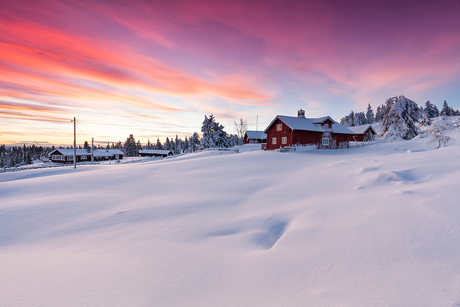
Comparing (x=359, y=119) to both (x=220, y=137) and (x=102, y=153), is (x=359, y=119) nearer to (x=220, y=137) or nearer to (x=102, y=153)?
(x=220, y=137)

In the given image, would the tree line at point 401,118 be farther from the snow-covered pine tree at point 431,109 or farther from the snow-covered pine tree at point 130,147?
the snow-covered pine tree at point 130,147

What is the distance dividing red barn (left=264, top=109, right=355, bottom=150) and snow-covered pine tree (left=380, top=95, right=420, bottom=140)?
12.9 metres

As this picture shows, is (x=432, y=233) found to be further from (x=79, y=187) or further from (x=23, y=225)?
(x=79, y=187)

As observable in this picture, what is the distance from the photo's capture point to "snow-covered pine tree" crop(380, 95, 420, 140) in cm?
4094

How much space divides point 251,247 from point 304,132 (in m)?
31.5

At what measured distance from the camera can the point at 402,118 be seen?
135 feet

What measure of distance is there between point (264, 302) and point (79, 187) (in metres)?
15.5

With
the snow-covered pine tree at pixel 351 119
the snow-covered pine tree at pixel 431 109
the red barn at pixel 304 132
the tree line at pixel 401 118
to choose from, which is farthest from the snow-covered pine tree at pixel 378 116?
the red barn at pixel 304 132

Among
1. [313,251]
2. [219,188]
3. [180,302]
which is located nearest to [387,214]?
[313,251]

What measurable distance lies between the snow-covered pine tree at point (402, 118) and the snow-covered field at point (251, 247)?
39244 millimetres

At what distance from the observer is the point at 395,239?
15.7ft

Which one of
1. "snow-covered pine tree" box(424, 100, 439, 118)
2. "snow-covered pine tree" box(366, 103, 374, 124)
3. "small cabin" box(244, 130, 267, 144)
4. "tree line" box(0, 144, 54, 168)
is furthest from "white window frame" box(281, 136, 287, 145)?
"snow-covered pine tree" box(366, 103, 374, 124)

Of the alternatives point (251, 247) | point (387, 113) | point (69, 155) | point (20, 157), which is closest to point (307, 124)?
point (387, 113)

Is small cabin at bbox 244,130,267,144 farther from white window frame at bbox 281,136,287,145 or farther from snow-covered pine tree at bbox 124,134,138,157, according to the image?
snow-covered pine tree at bbox 124,134,138,157
